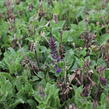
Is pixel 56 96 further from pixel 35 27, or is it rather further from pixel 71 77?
pixel 35 27

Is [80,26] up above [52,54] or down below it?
above

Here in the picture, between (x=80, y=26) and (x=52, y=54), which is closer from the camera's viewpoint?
(x=52, y=54)

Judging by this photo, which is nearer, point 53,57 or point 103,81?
point 103,81

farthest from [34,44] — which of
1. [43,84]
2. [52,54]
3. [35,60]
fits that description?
[43,84]

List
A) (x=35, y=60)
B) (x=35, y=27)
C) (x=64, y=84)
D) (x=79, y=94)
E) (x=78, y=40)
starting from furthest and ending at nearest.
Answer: (x=35, y=27)
(x=78, y=40)
(x=35, y=60)
(x=64, y=84)
(x=79, y=94)

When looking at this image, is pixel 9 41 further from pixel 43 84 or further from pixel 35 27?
pixel 43 84

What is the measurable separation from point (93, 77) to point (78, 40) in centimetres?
53

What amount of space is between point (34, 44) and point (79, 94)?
2.30 ft

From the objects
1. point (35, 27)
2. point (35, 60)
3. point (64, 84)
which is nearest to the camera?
point (64, 84)

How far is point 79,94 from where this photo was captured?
75.1 inches

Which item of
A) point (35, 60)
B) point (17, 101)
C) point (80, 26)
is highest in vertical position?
point (80, 26)

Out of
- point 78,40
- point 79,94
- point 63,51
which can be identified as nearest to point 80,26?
point 78,40

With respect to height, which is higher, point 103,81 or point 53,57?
point 53,57

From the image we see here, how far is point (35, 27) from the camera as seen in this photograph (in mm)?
2781
